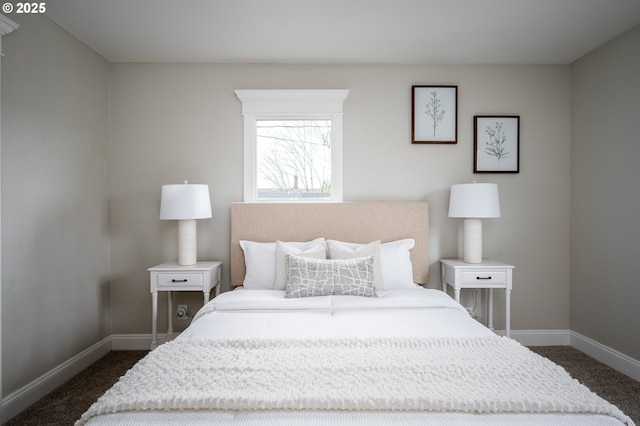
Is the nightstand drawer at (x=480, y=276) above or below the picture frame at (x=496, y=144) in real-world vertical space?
below

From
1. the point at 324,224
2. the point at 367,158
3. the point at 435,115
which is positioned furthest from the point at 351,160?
the point at 435,115

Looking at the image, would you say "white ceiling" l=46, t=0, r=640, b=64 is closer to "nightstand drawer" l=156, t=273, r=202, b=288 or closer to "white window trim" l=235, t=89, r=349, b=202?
"white window trim" l=235, t=89, r=349, b=202

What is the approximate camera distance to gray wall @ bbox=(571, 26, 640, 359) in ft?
9.55

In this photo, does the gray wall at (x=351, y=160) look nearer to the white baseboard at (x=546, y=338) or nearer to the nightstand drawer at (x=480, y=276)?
the white baseboard at (x=546, y=338)

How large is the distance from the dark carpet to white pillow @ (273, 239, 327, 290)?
1394mm

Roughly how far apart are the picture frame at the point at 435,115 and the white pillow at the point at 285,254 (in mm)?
1386

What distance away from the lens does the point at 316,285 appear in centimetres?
262

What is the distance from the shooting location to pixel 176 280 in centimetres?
310

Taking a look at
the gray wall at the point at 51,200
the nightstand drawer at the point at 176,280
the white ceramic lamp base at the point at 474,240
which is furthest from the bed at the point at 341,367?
the gray wall at the point at 51,200

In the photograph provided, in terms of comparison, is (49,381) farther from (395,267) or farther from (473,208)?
(473,208)

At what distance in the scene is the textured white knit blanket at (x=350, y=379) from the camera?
4.03 feet

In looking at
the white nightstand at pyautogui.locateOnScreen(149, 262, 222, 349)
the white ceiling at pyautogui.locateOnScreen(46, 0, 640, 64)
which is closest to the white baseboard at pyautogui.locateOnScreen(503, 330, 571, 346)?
the white ceiling at pyautogui.locateOnScreen(46, 0, 640, 64)

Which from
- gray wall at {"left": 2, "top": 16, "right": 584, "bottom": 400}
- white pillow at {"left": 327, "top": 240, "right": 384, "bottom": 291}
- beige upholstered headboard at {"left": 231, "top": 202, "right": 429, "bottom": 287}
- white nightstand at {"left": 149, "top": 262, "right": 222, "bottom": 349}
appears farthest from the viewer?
gray wall at {"left": 2, "top": 16, "right": 584, "bottom": 400}

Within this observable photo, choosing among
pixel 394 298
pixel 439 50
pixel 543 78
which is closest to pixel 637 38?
pixel 543 78
